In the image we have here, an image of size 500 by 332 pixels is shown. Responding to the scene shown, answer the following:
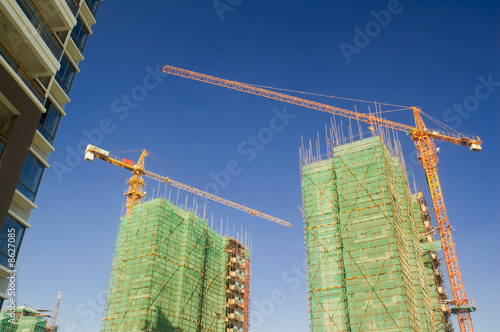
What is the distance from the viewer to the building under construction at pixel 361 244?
40750mm

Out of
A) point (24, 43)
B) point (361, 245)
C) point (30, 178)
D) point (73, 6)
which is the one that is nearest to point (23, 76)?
point (24, 43)

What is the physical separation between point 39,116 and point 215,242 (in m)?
54.1

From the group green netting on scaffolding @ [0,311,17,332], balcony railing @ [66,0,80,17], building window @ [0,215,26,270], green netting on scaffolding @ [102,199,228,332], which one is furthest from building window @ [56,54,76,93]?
green netting on scaffolding @ [0,311,17,332]

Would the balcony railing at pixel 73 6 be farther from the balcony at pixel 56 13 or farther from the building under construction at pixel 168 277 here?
the building under construction at pixel 168 277

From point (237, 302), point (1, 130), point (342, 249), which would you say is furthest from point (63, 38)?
point (237, 302)

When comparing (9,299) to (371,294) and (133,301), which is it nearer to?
(371,294)

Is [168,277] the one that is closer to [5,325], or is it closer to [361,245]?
[361,245]

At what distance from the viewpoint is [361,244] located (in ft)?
145

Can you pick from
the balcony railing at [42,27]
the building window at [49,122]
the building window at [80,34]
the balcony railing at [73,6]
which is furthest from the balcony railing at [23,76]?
the building window at [80,34]

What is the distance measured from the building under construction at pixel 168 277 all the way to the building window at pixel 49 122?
3483cm

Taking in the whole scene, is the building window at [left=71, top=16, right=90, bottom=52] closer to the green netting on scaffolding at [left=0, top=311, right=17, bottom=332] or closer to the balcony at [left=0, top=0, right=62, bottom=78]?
the balcony at [left=0, top=0, right=62, bottom=78]

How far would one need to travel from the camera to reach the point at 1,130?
21.9 meters

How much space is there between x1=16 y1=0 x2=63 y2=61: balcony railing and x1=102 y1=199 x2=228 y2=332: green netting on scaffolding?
1506 inches

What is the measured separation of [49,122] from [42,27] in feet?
18.2
